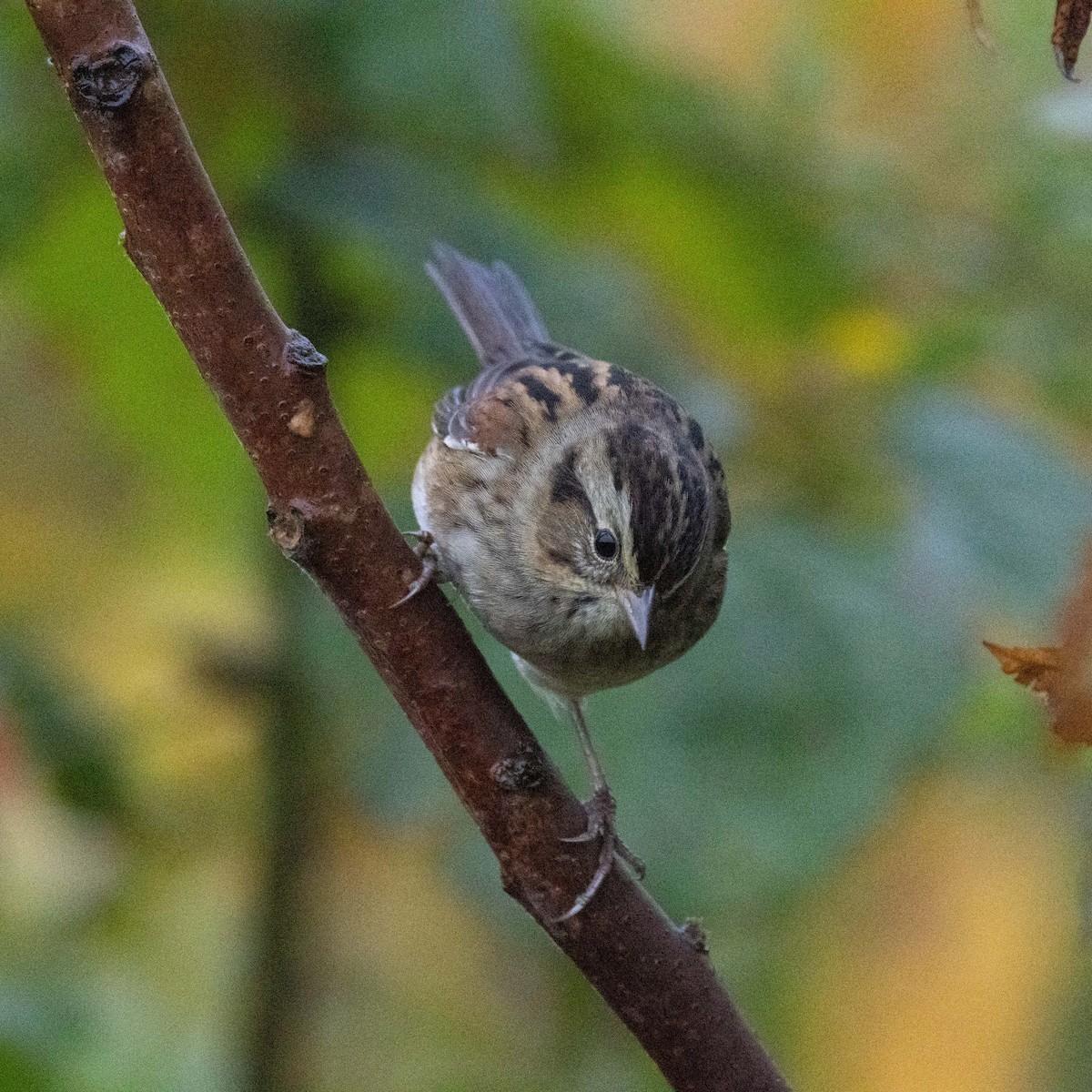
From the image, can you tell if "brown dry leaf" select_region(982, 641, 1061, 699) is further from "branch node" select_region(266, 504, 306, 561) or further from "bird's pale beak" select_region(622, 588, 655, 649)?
"bird's pale beak" select_region(622, 588, 655, 649)

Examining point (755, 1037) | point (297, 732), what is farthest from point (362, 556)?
point (297, 732)

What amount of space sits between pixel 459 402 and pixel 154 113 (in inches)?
81.1

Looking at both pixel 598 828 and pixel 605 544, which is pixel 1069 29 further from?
Answer: pixel 605 544

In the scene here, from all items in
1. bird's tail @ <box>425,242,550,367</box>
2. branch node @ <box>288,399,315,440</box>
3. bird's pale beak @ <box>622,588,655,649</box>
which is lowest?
branch node @ <box>288,399,315,440</box>

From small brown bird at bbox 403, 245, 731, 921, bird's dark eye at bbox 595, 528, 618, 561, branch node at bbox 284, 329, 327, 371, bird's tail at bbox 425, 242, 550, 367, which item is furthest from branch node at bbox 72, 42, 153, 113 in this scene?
bird's tail at bbox 425, 242, 550, 367

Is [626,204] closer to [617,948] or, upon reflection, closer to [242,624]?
[242,624]

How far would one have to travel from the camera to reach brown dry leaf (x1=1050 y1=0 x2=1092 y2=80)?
Answer: 1.17 metres

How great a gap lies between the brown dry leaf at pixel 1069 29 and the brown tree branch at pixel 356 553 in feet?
2.94

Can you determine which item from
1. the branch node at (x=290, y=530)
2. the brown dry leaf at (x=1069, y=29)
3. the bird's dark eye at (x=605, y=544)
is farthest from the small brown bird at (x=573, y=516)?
the brown dry leaf at (x=1069, y=29)

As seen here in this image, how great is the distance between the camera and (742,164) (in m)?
2.96

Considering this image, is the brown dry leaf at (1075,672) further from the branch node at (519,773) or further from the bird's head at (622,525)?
the bird's head at (622,525)

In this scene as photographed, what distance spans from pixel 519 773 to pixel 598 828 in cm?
22

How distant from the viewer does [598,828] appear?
213 centimetres

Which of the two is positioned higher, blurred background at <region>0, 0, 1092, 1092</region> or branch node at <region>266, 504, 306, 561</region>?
blurred background at <region>0, 0, 1092, 1092</region>
